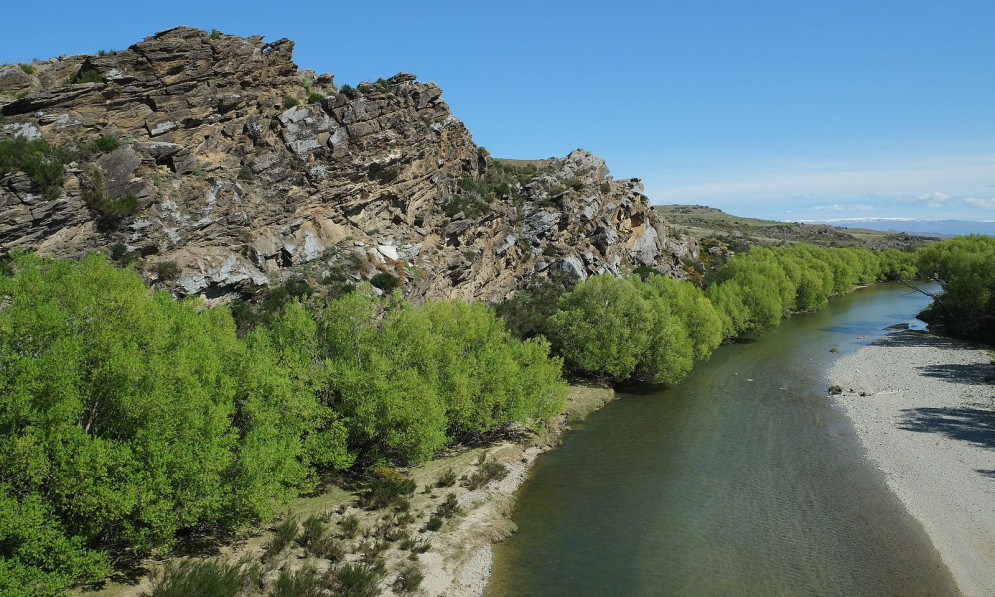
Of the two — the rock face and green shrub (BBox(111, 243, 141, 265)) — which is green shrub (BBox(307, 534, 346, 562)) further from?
green shrub (BBox(111, 243, 141, 265))

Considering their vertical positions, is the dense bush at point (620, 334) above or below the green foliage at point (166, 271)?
below

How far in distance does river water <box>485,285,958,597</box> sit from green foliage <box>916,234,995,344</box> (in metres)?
Result: 34.8

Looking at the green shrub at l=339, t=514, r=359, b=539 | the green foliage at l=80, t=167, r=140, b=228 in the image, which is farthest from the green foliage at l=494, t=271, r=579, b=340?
the green foliage at l=80, t=167, r=140, b=228

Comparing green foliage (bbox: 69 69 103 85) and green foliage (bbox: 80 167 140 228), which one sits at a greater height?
green foliage (bbox: 69 69 103 85)

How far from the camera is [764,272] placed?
8056cm

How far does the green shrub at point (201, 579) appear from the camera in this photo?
57.1 ft

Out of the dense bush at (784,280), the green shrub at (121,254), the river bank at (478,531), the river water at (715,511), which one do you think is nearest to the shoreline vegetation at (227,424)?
the river bank at (478,531)

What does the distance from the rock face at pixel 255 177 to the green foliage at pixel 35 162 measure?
45 cm

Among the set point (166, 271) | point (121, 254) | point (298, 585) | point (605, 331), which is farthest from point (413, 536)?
point (121, 254)

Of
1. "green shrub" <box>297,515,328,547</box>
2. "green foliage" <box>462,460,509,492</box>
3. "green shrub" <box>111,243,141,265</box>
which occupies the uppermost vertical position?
"green shrub" <box>111,243,141,265</box>

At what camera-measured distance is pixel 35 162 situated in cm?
3816

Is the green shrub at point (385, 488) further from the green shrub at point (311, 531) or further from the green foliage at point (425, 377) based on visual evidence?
the green shrub at point (311, 531)

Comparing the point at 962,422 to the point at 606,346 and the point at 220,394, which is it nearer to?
the point at 606,346

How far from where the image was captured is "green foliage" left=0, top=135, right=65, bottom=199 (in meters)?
37.3
